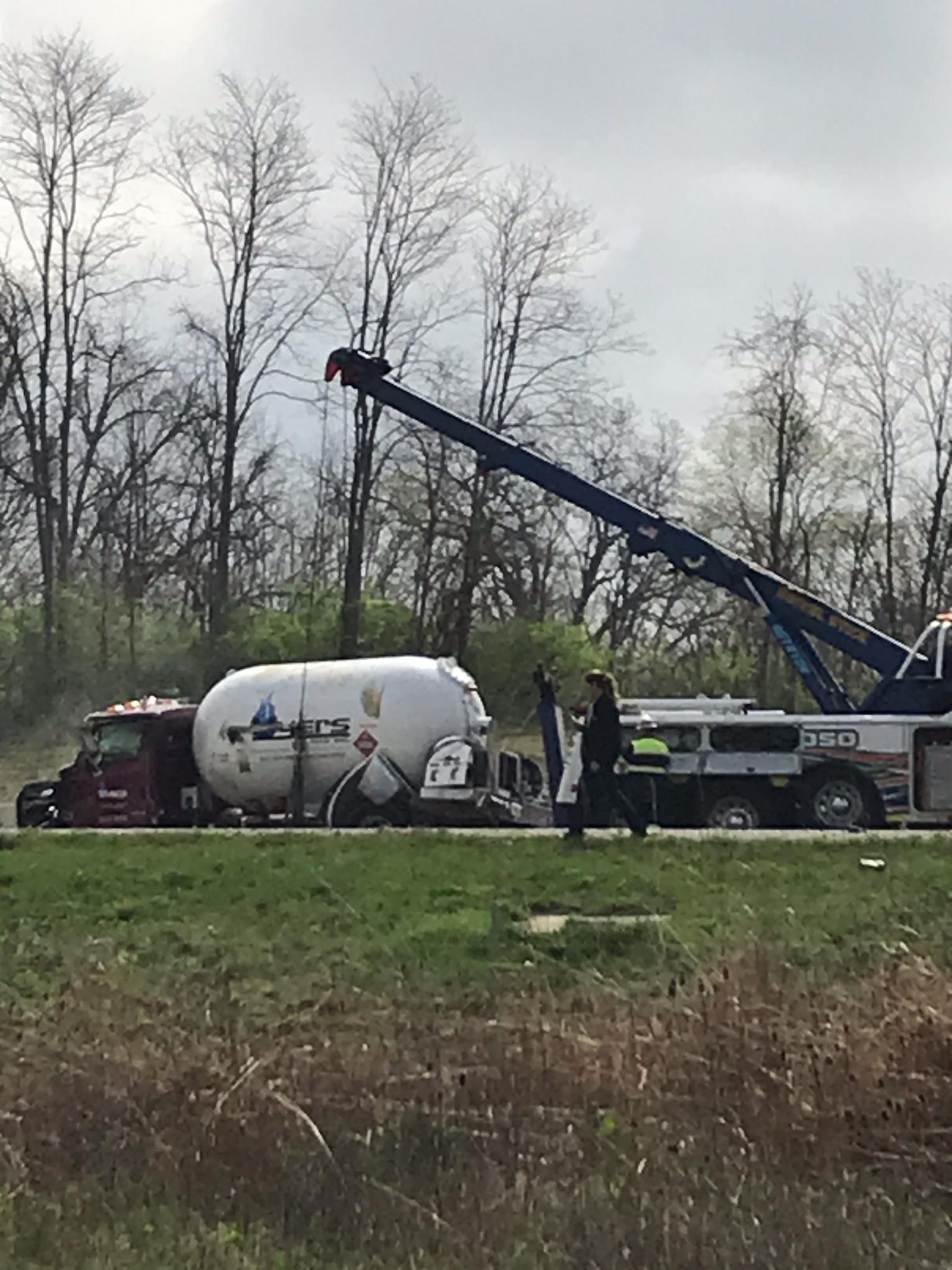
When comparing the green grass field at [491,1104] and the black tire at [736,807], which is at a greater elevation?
the black tire at [736,807]

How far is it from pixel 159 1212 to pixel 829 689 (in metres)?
16.8

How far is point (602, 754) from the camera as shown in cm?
1700

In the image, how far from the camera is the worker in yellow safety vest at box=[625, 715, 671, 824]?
66.1 ft

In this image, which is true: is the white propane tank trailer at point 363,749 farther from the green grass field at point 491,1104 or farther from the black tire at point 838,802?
the green grass field at point 491,1104

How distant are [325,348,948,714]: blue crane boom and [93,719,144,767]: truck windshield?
6.14m

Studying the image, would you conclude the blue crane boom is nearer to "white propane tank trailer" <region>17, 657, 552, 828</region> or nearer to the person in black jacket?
"white propane tank trailer" <region>17, 657, 552, 828</region>

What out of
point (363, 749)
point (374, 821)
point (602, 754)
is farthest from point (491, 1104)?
point (363, 749)

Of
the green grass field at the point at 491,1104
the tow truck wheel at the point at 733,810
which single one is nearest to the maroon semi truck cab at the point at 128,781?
the tow truck wheel at the point at 733,810

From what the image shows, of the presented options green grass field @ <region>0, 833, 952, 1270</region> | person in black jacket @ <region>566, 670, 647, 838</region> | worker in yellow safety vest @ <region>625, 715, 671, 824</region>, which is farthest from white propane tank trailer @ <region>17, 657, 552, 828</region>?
green grass field @ <region>0, 833, 952, 1270</region>

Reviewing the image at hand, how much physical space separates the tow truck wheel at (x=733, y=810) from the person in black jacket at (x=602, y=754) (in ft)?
10.8

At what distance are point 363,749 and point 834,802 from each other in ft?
19.0

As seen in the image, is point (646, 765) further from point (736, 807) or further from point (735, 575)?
point (735, 575)

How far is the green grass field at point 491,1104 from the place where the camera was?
254 inches

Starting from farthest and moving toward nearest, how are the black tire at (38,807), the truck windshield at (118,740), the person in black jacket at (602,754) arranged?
the black tire at (38,807)
the truck windshield at (118,740)
the person in black jacket at (602,754)
